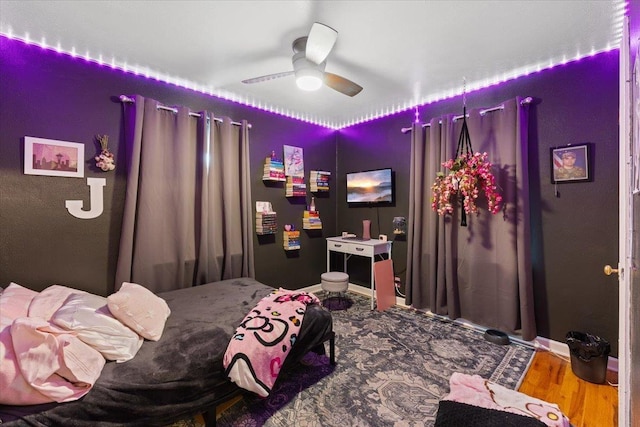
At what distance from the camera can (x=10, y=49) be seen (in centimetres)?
208

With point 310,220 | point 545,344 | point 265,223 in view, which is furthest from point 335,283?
point 545,344

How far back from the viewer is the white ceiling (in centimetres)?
177

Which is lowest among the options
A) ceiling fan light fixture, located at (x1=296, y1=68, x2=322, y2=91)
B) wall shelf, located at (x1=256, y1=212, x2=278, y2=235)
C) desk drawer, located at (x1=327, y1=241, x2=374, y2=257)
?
desk drawer, located at (x1=327, y1=241, x2=374, y2=257)

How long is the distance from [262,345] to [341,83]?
2.07m

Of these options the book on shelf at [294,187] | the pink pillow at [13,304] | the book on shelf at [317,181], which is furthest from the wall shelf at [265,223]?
the pink pillow at [13,304]

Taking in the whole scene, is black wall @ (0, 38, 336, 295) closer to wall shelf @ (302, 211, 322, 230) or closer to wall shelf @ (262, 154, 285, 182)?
wall shelf @ (262, 154, 285, 182)

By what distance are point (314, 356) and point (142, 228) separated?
194 centimetres

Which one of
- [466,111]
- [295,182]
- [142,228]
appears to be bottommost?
[142,228]

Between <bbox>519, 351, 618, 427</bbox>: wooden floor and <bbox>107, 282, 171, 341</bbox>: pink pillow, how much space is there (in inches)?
99.8

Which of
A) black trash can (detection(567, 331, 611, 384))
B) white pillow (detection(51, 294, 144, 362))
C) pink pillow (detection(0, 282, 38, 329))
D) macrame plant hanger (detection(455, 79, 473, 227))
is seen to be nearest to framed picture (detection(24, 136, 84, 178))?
pink pillow (detection(0, 282, 38, 329))

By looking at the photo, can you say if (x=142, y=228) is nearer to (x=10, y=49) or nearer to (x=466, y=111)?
(x=10, y=49)

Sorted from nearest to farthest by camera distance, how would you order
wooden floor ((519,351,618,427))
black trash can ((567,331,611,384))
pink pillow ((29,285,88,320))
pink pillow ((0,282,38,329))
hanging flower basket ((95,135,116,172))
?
pink pillow ((0,282,38,329)) → pink pillow ((29,285,88,320)) → wooden floor ((519,351,618,427)) → black trash can ((567,331,611,384)) → hanging flower basket ((95,135,116,172))

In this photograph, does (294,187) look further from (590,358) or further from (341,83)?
(590,358)

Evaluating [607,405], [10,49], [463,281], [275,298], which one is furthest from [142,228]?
[607,405]
